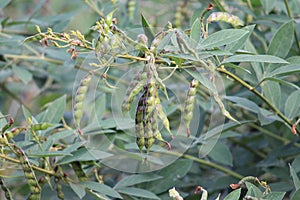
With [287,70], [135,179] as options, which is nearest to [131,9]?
[135,179]

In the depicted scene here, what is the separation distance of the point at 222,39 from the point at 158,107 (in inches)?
5.6

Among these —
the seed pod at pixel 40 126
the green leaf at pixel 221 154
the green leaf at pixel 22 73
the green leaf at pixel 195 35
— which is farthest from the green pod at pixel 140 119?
the green leaf at pixel 22 73

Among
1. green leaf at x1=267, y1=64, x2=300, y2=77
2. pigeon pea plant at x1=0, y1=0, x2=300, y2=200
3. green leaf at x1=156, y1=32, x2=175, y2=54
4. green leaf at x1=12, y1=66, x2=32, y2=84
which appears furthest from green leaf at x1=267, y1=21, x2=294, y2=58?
green leaf at x1=12, y1=66, x2=32, y2=84

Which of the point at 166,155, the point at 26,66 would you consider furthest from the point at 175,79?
the point at 26,66

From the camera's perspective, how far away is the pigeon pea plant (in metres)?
0.88

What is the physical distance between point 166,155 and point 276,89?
0.90 ft

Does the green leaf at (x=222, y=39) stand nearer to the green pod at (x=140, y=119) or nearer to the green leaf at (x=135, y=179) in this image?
the green pod at (x=140, y=119)

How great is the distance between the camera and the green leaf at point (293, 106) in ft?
3.78

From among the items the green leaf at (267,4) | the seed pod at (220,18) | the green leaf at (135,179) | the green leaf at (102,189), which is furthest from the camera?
the green leaf at (267,4)

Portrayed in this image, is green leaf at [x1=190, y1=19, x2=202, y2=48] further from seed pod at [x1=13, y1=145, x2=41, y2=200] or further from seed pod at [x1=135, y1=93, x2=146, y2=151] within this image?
seed pod at [x1=13, y1=145, x2=41, y2=200]

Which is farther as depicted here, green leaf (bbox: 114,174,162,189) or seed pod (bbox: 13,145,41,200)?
→ green leaf (bbox: 114,174,162,189)

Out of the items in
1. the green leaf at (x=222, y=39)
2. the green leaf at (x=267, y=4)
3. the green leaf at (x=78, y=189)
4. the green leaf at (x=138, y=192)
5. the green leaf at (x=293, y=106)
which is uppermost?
the green leaf at (x=222, y=39)

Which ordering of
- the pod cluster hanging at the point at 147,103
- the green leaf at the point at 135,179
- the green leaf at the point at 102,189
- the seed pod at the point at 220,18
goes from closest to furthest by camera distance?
the pod cluster hanging at the point at 147,103
the seed pod at the point at 220,18
the green leaf at the point at 102,189
the green leaf at the point at 135,179

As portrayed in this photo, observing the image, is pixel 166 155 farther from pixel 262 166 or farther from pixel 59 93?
pixel 59 93
